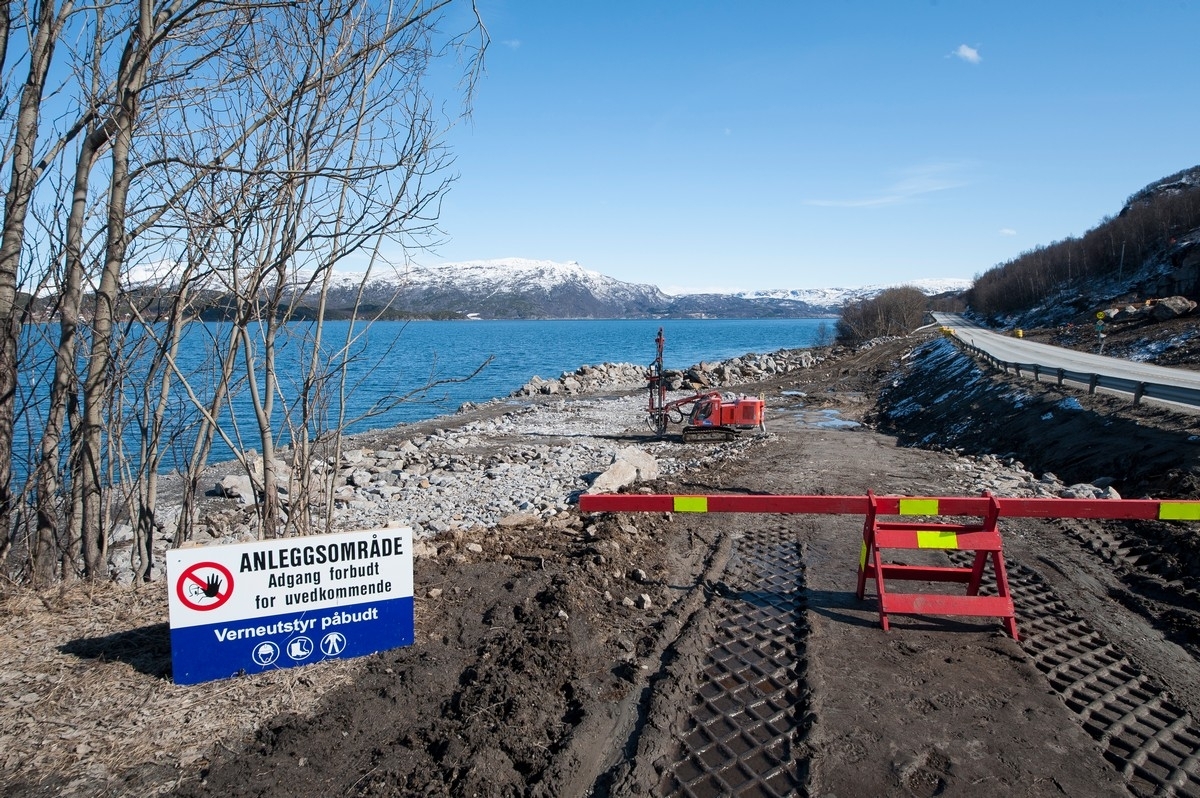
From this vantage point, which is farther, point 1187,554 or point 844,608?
point 1187,554

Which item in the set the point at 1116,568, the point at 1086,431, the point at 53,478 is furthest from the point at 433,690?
the point at 1086,431

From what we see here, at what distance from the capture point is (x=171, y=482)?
1764 centimetres

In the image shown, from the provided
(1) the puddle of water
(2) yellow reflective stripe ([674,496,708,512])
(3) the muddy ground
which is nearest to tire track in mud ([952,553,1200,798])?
(3) the muddy ground

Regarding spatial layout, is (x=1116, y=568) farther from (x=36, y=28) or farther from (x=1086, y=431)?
(x=36, y=28)

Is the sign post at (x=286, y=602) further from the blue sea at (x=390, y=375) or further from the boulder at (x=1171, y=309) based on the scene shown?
the boulder at (x=1171, y=309)

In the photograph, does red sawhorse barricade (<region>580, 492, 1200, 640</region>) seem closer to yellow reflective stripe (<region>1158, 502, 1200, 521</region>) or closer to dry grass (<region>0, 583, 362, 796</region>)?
yellow reflective stripe (<region>1158, 502, 1200, 521</region>)

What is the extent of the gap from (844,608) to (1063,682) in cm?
180

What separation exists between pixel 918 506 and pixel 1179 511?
83.3 inches

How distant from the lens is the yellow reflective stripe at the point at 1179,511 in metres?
5.99

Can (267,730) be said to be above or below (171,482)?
above

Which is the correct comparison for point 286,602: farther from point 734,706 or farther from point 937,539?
point 937,539

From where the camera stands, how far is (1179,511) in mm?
6051

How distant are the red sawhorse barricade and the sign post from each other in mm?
2070

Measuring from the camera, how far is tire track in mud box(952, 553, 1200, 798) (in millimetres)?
4160
